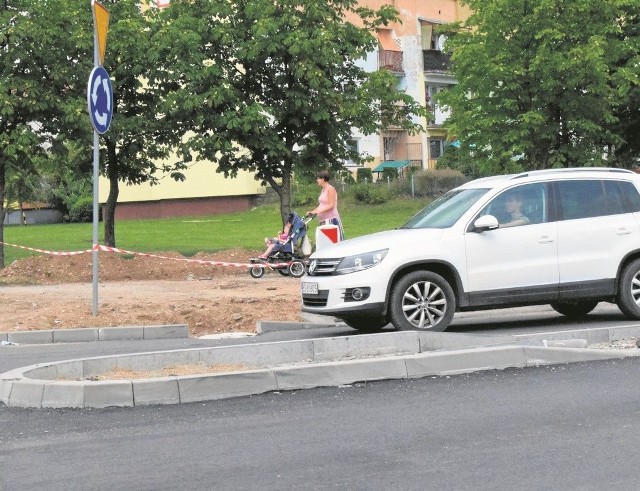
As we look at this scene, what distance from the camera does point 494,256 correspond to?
13203mm

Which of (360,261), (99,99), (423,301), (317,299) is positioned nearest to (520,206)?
(423,301)

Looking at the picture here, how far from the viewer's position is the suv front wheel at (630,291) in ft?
45.0

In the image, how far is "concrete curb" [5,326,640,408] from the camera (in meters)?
8.85

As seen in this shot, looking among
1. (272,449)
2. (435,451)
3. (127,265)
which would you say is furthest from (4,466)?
(127,265)

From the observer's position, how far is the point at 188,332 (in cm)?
1517

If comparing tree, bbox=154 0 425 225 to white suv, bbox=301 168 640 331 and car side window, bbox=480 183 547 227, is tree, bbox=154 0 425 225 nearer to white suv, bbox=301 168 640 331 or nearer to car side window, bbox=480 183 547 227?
white suv, bbox=301 168 640 331

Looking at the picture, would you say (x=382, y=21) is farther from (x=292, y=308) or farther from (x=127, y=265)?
(x=292, y=308)

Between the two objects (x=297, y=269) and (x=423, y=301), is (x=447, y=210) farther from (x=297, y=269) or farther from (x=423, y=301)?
(x=297, y=269)

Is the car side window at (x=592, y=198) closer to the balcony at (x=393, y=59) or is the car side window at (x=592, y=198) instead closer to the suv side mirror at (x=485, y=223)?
the suv side mirror at (x=485, y=223)

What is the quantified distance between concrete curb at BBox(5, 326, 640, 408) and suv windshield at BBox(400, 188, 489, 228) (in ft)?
7.73

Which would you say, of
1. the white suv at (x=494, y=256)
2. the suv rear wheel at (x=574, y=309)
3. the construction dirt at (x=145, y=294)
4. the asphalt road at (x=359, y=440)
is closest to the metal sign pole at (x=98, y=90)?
the construction dirt at (x=145, y=294)

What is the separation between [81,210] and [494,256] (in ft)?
202

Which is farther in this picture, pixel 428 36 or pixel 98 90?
pixel 428 36

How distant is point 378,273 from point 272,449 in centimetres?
578
